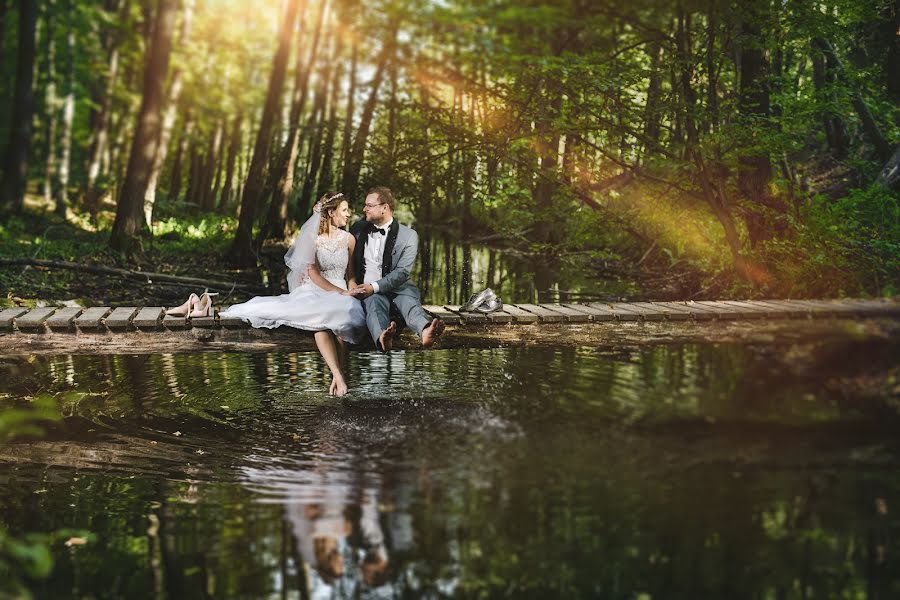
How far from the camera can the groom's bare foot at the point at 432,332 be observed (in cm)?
730

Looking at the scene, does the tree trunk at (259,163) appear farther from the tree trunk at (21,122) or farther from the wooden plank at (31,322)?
the wooden plank at (31,322)

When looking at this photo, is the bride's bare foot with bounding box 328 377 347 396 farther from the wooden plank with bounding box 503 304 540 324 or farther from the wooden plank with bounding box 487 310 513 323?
the wooden plank with bounding box 503 304 540 324

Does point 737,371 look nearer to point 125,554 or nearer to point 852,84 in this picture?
point 125,554

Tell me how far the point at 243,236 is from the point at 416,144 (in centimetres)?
635

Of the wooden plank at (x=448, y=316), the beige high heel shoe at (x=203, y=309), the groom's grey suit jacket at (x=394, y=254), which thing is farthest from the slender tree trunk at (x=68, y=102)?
the groom's grey suit jacket at (x=394, y=254)

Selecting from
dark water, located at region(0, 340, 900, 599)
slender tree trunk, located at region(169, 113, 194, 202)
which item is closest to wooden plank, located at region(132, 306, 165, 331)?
dark water, located at region(0, 340, 900, 599)

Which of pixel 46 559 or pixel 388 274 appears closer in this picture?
pixel 46 559

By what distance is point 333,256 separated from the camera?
768 centimetres

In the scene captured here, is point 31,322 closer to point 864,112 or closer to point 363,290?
point 363,290

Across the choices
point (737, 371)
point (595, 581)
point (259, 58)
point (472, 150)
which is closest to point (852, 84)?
point (472, 150)

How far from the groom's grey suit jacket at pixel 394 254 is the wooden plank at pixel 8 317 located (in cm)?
329

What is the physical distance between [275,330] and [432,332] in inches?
59.4

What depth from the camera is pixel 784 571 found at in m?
3.89

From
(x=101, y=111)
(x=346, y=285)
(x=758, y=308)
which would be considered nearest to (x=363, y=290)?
(x=346, y=285)
